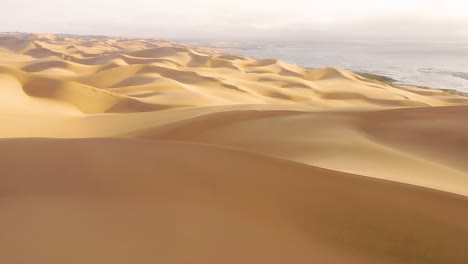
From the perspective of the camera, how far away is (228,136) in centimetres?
613

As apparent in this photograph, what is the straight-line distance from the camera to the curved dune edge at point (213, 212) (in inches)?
75.0

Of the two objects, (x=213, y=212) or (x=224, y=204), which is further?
(x=224, y=204)

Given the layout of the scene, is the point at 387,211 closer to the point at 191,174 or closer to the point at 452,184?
the point at 191,174

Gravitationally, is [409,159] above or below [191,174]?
below

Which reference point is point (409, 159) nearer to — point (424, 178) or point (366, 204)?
point (424, 178)

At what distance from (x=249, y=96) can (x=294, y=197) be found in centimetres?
1843

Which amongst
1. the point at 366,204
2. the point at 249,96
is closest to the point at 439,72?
the point at 249,96

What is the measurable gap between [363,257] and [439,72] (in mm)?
55309

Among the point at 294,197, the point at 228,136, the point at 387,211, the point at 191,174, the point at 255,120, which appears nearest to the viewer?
the point at 387,211

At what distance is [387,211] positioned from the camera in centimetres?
238

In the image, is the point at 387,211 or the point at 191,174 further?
the point at 191,174

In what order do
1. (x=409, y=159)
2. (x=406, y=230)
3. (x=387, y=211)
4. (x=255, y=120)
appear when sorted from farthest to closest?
(x=255, y=120)
(x=409, y=159)
(x=387, y=211)
(x=406, y=230)

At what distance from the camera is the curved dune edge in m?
1.91

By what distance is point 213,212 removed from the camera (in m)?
2.29
